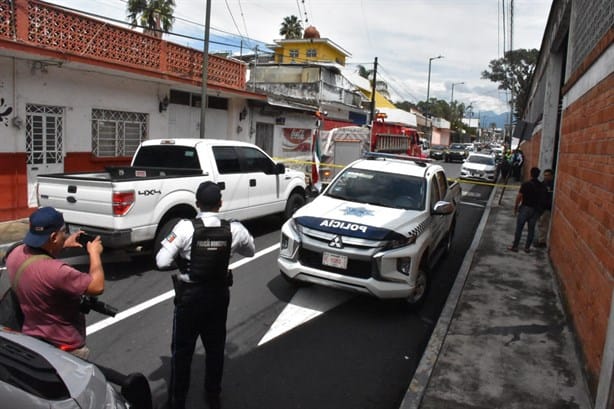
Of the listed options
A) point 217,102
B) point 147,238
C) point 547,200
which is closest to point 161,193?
point 147,238

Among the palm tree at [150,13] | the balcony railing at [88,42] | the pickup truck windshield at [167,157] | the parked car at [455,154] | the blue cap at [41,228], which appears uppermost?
the palm tree at [150,13]

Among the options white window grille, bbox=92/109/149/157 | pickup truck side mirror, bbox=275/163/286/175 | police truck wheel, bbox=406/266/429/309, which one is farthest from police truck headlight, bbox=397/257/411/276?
white window grille, bbox=92/109/149/157

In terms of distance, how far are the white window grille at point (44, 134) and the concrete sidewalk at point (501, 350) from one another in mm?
9427

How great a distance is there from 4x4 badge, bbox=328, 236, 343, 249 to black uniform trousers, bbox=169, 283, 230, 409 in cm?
221

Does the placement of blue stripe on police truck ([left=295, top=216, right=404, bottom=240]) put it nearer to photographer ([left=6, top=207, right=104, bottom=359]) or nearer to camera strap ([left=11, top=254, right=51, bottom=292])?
photographer ([left=6, top=207, right=104, bottom=359])

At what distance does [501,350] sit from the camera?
493 cm

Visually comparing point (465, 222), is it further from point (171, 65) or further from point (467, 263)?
point (171, 65)

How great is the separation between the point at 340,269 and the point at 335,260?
12 centimetres

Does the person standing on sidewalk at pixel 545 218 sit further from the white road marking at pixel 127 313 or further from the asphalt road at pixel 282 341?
the white road marking at pixel 127 313

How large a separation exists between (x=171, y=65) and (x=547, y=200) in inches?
411

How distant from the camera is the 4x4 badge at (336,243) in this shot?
5.54 metres

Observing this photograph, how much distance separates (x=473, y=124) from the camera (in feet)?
486

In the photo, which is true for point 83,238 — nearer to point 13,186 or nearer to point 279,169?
point 279,169

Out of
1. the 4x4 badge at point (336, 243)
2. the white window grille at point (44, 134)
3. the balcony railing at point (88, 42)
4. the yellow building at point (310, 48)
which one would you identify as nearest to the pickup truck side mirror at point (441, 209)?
the 4x4 badge at point (336, 243)
